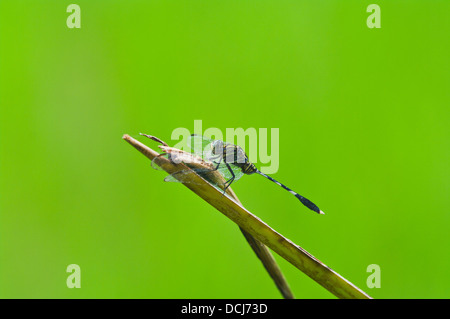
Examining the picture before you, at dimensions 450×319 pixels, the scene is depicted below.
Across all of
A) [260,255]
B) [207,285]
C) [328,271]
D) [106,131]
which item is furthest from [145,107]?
[328,271]

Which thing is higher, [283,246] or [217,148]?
[217,148]

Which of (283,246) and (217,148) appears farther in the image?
(217,148)

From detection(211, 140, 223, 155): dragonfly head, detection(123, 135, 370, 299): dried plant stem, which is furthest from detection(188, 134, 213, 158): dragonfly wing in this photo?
detection(123, 135, 370, 299): dried plant stem

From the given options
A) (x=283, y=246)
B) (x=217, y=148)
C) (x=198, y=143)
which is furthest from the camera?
(x=198, y=143)

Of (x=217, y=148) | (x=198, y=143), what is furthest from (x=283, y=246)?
(x=198, y=143)

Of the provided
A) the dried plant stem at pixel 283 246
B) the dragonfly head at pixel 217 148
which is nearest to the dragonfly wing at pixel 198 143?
the dragonfly head at pixel 217 148

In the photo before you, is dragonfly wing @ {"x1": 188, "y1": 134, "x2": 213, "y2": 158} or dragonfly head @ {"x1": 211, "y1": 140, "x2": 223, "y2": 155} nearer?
dragonfly head @ {"x1": 211, "y1": 140, "x2": 223, "y2": 155}

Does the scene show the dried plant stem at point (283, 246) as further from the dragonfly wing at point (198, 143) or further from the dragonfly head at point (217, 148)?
the dragonfly wing at point (198, 143)

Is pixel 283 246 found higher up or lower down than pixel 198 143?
lower down

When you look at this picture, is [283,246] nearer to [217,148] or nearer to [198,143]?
[217,148]

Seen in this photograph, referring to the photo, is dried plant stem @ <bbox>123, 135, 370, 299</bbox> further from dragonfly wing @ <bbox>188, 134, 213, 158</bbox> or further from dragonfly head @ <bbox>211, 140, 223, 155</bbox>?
dragonfly wing @ <bbox>188, 134, 213, 158</bbox>

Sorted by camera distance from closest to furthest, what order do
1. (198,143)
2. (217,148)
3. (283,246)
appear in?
(283,246) → (217,148) → (198,143)

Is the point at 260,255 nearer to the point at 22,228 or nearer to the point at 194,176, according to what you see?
the point at 194,176
